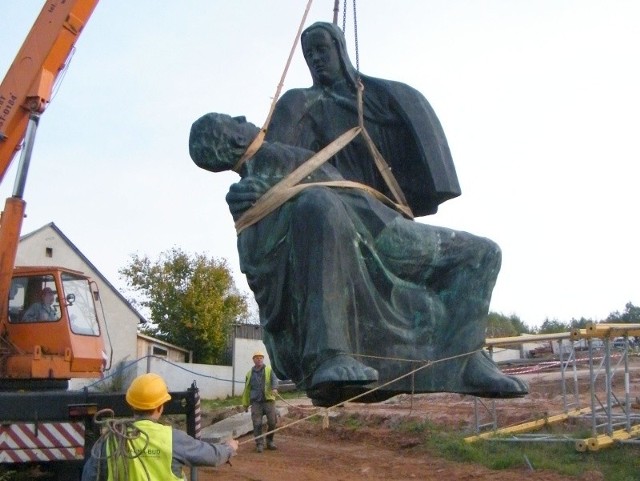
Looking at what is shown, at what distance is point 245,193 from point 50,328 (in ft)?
26.9

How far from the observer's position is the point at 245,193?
355 cm

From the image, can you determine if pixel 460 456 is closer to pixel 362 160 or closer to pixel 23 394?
pixel 23 394

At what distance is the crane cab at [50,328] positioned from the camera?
11000 millimetres

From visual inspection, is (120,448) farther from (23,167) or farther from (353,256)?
(23,167)

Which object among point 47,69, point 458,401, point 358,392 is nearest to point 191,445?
point 358,392

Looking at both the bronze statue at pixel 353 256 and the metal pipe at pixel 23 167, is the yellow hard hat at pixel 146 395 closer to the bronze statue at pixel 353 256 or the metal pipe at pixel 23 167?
the bronze statue at pixel 353 256

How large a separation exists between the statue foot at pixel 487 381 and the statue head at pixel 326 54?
3.97 feet

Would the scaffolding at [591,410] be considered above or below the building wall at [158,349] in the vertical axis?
below

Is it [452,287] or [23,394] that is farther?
[23,394]

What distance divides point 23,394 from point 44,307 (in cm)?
252

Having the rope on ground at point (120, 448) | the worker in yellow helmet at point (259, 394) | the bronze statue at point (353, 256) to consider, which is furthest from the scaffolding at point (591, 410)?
the rope on ground at point (120, 448)

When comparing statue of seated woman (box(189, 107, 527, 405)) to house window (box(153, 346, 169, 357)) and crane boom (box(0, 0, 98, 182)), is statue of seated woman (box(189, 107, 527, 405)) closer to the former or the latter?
crane boom (box(0, 0, 98, 182))

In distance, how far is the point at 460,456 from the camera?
564 inches

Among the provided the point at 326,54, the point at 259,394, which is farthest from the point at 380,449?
the point at 326,54
